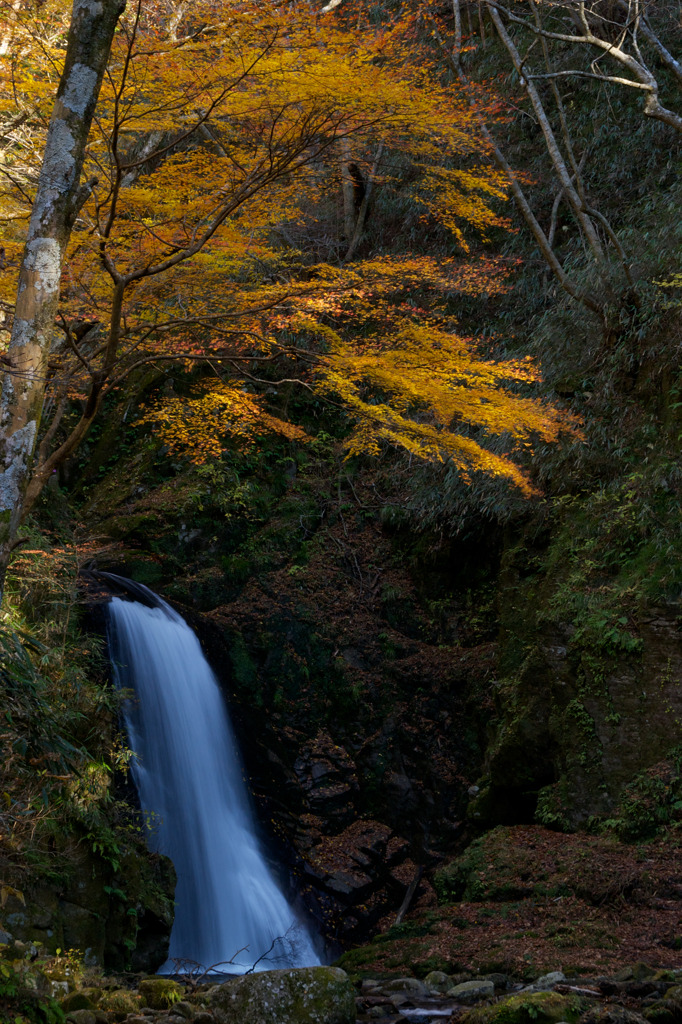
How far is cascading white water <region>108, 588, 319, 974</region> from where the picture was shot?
270 inches

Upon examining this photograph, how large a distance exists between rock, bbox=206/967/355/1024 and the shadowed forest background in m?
1.34

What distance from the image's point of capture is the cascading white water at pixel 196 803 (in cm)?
685

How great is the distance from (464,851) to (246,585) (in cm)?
505

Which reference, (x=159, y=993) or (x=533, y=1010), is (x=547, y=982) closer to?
(x=533, y=1010)

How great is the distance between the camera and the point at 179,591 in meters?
10.8

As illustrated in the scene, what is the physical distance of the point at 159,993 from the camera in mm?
4332

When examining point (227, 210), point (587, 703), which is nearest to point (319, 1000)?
point (587, 703)

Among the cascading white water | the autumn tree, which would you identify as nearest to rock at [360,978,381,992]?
the cascading white water

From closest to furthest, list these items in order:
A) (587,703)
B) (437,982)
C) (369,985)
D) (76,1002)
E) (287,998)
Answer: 1. (76,1002)
2. (287,998)
3. (437,982)
4. (369,985)
5. (587,703)

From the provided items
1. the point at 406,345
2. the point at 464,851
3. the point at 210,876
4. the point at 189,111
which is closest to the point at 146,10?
the point at 189,111

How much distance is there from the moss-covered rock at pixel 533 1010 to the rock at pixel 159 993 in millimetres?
1812

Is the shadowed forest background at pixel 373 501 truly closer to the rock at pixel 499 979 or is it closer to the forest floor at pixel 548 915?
the forest floor at pixel 548 915

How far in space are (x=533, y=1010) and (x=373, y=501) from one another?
9010 mm

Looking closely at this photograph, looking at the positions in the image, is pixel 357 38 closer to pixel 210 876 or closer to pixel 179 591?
pixel 179 591
